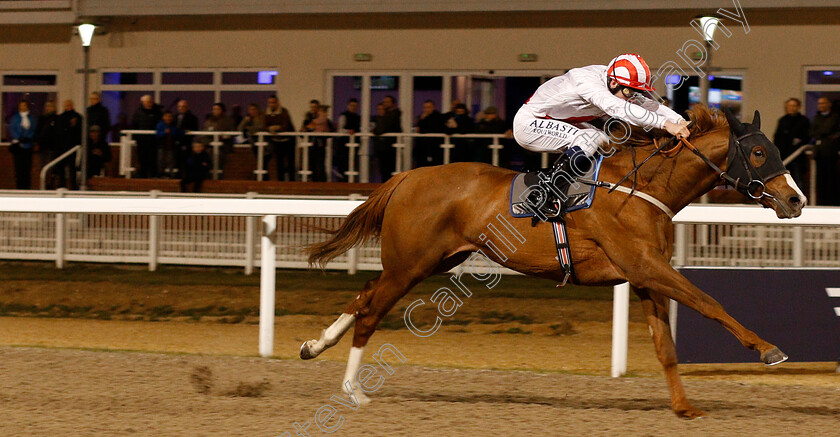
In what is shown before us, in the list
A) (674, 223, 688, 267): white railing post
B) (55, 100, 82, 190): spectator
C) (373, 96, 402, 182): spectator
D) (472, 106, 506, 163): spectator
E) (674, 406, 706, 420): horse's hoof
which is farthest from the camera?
(55, 100, 82, 190): spectator

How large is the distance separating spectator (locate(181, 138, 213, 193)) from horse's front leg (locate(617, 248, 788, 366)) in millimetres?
8966

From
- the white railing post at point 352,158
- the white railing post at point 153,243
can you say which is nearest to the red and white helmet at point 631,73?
the white railing post at point 153,243

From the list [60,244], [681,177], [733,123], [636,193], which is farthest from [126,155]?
[733,123]

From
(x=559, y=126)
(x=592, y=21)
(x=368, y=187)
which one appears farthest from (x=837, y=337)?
(x=592, y=21)

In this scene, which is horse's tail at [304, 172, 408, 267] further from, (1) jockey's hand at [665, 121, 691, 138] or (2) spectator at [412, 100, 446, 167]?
(2) spectator at [412, 100, 446, 167]

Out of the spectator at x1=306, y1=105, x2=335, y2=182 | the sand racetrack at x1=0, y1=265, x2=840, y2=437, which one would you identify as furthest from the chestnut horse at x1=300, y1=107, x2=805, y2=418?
the spectator at x1=306, y1=105, x2=335, y2=182

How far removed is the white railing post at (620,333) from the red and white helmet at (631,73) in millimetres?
1453

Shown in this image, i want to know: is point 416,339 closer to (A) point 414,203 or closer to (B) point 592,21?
Answer: (A) point 414,203

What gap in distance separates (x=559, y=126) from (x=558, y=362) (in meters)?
2.02

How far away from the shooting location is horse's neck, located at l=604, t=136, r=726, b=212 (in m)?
5.07

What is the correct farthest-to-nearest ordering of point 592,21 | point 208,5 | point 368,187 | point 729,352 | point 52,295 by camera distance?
point 208,5, point 592,21, point 368,187, point 52,295, point 729,352

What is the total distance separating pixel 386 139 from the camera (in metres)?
12.6

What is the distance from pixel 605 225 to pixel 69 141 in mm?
10379

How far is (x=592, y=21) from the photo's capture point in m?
14.0
